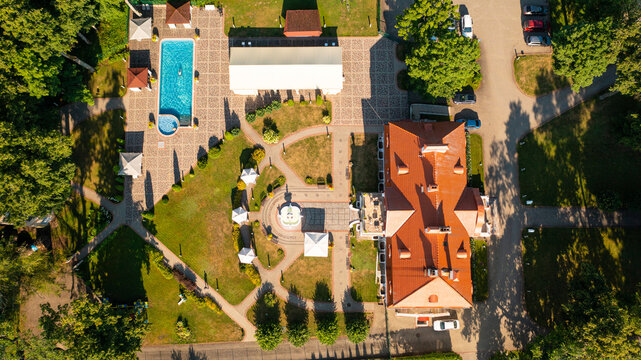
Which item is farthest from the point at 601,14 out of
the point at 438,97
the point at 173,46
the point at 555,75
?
the point at 173,46


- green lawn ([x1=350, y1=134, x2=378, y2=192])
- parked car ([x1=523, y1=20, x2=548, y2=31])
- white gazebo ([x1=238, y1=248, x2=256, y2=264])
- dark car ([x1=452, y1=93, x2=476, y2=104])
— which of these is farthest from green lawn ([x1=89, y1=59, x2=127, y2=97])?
parked car ([x1=523, y1=20, x2=548, y2=31])

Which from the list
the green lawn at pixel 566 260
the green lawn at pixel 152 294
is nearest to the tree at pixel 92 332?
the green lawn at pixel 152 294

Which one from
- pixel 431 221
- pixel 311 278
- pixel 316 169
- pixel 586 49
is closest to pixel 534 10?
pixel 586 49

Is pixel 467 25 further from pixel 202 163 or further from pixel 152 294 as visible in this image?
pixel 152 294

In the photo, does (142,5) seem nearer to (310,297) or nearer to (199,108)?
(199,108)

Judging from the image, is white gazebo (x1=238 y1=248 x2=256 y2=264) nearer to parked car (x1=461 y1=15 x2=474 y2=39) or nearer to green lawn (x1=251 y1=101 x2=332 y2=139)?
green lawn (x1=251 y1=101 x2=332 y2=139)

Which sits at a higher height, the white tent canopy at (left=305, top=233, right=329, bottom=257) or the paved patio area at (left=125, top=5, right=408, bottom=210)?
the paved patio area at (left=125, top=5, right=408, bottom=210)

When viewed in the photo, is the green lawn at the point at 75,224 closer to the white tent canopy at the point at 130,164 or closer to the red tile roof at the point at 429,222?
the white tent canopy at the point at 130,164
